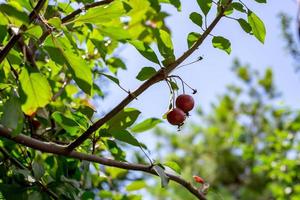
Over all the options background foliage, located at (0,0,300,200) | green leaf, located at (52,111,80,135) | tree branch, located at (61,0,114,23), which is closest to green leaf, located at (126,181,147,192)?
background foliage, located at (0,0,300,200)

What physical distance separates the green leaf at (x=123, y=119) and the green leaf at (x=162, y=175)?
0.09m

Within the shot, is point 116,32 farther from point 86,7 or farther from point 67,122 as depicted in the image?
point 67,122

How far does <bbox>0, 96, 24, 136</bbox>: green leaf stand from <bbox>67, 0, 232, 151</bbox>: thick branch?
119 millimetres

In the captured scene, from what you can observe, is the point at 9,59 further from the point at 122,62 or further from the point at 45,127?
the point at 122,62

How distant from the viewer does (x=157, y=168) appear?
2.92 feet

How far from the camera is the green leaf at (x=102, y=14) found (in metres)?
0.84

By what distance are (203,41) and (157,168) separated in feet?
0.72

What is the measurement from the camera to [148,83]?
81 centimetres

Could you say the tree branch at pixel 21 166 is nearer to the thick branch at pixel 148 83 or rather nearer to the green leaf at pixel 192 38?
the thick branch at pixel 148 83

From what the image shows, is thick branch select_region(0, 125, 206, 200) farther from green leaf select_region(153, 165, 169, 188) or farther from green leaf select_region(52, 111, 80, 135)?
green leaf select_region(52, 111, 80, 135)

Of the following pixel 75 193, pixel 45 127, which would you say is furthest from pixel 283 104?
pixel 75 193

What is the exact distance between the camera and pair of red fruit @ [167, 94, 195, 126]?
918mm

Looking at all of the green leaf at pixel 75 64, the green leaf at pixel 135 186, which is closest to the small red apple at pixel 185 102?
the green leaf at pixel 75 64

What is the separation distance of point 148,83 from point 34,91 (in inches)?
6.7
